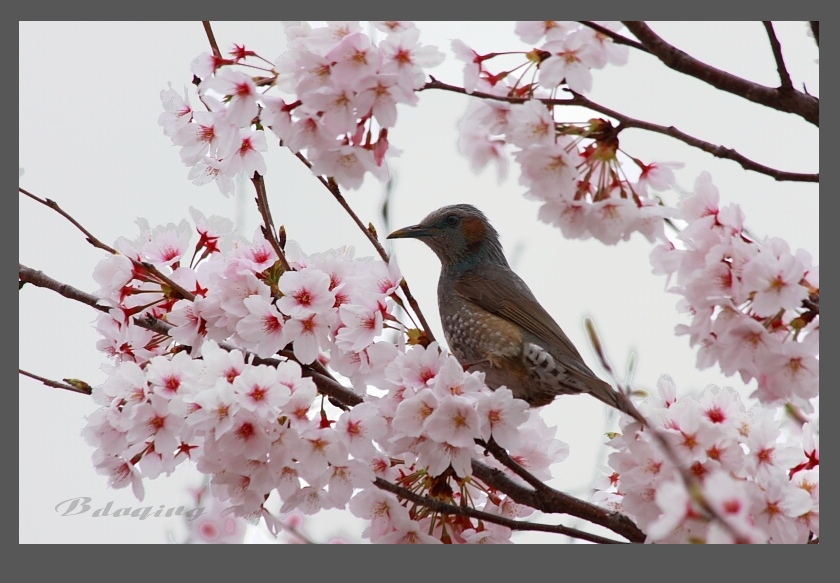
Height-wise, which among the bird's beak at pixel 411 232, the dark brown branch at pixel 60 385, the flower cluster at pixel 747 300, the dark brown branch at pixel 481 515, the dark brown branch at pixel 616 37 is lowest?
the dark brown branch at pixel 481 515

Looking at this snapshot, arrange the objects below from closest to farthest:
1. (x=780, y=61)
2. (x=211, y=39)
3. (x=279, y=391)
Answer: (x=780, y=61)
(x=279, y=391)
(x=211, y=39)

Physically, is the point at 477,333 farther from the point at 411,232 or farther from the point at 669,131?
the point at 669,131

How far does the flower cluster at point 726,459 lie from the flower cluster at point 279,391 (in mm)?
404

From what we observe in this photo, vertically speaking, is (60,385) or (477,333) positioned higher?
(477,333)

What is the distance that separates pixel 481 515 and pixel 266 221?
3.27ft

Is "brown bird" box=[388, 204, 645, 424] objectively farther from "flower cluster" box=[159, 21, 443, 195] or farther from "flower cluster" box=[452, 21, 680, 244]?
"flower cluster" box=[159, 21, 443, 195]

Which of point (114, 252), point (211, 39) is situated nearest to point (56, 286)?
point (114, 252)

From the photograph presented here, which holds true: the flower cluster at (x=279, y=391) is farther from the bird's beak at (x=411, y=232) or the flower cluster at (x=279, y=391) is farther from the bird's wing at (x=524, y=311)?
the bird's beak at (x=411, y=232)

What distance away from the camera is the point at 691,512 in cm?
137

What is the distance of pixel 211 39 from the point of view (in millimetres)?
2314

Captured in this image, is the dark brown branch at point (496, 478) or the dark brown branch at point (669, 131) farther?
the dark brown branch at point (496, 478)

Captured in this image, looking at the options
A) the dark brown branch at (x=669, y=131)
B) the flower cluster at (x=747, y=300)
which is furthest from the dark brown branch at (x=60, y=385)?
the flower cluster at (x=747, y=300)

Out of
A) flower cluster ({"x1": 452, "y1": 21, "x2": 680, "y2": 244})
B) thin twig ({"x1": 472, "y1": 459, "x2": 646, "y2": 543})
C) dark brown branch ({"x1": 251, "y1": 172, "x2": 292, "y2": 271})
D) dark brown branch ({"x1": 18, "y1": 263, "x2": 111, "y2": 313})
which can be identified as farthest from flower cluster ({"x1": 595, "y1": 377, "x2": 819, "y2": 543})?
dark brown branch ({"x1": 18, "y1": 263, "x2": 111, "y2": 313})

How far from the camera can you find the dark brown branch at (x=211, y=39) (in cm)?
228
